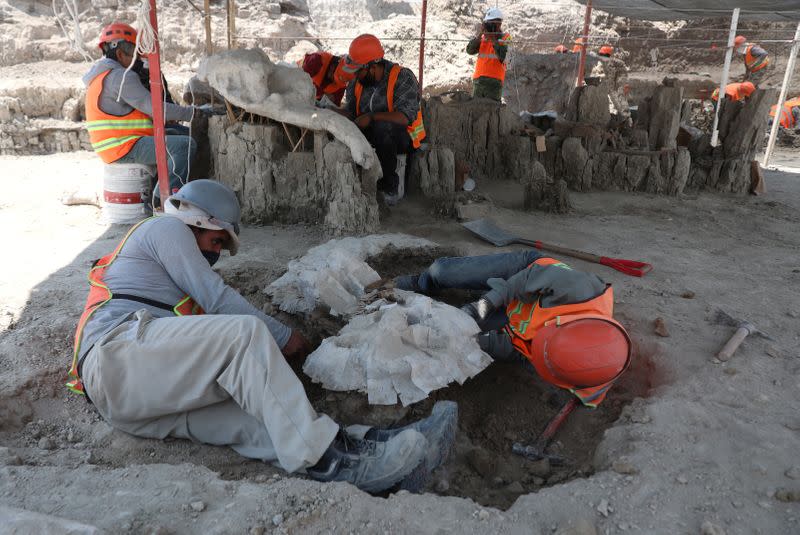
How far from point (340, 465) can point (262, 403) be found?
37 cm

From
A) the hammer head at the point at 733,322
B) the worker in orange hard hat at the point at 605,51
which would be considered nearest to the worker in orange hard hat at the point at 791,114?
the worker in orange hard hat at the point at 605,51

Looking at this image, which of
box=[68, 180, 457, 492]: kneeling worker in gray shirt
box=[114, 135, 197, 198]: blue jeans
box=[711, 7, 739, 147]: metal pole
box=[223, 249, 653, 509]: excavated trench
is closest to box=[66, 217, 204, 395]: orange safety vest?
box=[68, 180, 457, 492]: kneeling worker in gray shirt

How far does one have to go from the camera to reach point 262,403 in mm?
2109

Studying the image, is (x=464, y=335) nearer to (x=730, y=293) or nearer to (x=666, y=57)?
(x=730, y=293)

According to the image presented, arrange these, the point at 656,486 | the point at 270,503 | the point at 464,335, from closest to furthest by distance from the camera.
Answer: the point at 270,503
the point at 656,486
the point at 464,335

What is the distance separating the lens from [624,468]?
2.15 metres

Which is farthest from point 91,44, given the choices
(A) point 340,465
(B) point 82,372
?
(A) point 340,465

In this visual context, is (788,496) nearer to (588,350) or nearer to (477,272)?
(588,350)

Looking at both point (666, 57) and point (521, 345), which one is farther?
point (666, 57)

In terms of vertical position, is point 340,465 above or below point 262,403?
below

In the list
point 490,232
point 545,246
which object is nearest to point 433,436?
point 545,246

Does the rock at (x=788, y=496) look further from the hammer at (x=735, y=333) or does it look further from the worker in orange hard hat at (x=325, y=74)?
the worker in orange hard hat at (x=325, y=74)

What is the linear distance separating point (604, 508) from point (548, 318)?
103 cm

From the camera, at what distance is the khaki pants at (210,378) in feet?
6.89
